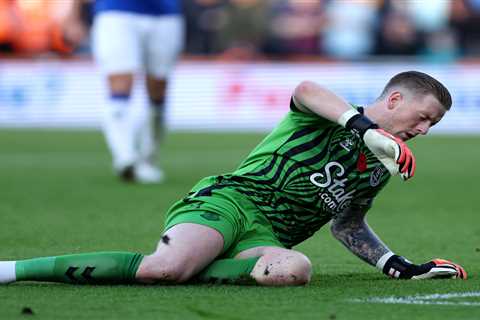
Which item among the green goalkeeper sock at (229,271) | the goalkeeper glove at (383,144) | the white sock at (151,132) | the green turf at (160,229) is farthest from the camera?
the white sock at (151,132)

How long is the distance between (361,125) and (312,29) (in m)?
17.1

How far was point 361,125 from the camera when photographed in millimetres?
5027

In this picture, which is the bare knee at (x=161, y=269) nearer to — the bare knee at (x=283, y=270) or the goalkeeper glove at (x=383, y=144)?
the bare knee at (x=283, y=270)

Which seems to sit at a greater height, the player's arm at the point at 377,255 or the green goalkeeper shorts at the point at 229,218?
the green goalkeeper shorts at the point at 229,218

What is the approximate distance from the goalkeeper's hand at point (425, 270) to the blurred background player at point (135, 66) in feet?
19.1

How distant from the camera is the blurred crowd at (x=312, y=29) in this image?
2170 cm

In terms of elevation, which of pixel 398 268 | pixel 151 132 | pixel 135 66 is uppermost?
pixel 398 268

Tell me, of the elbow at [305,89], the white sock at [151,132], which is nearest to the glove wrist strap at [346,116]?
the elbow at [305,89]

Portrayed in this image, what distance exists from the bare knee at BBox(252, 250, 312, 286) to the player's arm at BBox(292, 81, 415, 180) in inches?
20.9

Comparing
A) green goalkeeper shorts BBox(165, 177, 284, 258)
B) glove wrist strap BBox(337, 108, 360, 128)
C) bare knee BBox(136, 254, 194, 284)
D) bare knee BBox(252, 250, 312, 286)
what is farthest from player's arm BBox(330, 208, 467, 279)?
bare knee BBox(136, 254, 194, 284)

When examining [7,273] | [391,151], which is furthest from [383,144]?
[7,273]

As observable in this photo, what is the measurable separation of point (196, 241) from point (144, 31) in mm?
6695

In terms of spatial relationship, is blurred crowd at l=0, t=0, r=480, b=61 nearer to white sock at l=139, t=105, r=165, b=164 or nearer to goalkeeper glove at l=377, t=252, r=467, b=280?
white sock at l=139, t=105, r=165, b=164

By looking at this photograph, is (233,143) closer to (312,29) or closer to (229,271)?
(312,29)
